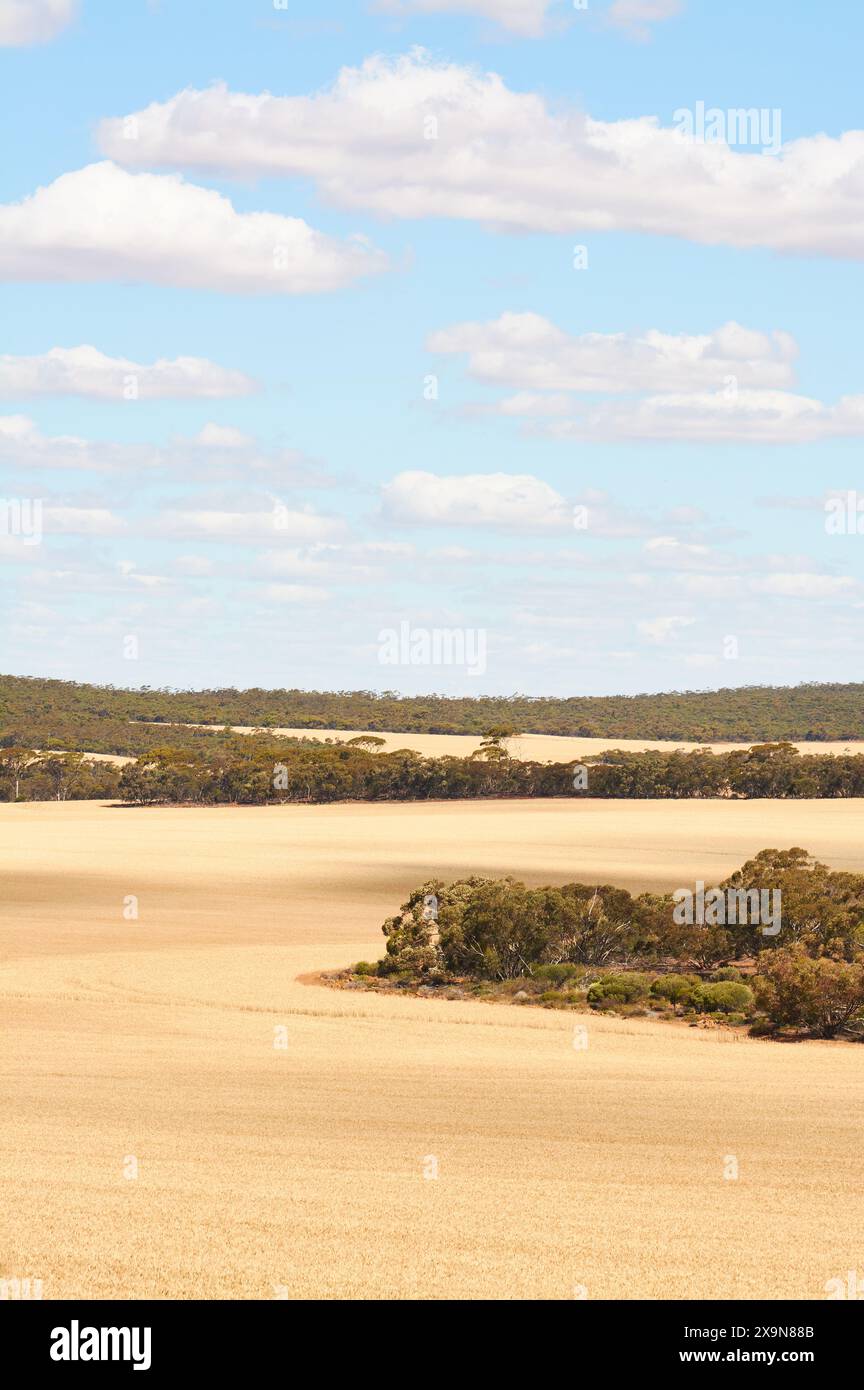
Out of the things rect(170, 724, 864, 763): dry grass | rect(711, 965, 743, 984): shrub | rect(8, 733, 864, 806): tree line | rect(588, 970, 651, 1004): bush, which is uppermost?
rect(170, 724, 864, 763): dry grass

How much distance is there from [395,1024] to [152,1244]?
18.5 metres

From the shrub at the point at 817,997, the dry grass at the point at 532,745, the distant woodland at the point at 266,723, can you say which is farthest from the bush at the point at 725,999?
the distant woodland at the point at 266,723

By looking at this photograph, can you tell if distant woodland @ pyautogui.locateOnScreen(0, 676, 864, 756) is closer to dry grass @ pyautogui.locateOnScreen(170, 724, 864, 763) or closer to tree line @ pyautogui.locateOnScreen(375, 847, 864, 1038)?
dry grass @ pyautogui.locateOnScreen(170, 724, 864, 763)

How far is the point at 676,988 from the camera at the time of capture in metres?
38.9

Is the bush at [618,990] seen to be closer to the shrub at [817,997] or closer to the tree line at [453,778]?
the shrub at [817,997]

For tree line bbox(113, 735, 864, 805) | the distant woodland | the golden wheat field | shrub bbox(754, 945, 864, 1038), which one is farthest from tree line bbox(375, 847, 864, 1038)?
the distant woodland

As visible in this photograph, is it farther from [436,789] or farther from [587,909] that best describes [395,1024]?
[436,789]

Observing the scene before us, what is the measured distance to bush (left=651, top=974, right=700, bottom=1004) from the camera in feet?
126

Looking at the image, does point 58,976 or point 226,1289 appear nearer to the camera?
point 226,1289

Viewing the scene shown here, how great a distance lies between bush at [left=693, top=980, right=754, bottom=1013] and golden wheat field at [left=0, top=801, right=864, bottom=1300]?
6.54 feet

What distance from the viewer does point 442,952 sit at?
141ft

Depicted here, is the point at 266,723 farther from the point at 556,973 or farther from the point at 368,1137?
the point at 368,1137

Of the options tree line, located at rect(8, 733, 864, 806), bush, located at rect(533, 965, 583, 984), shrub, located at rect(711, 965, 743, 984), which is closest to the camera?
bush, located at rect(533, 965, 583, 984)
